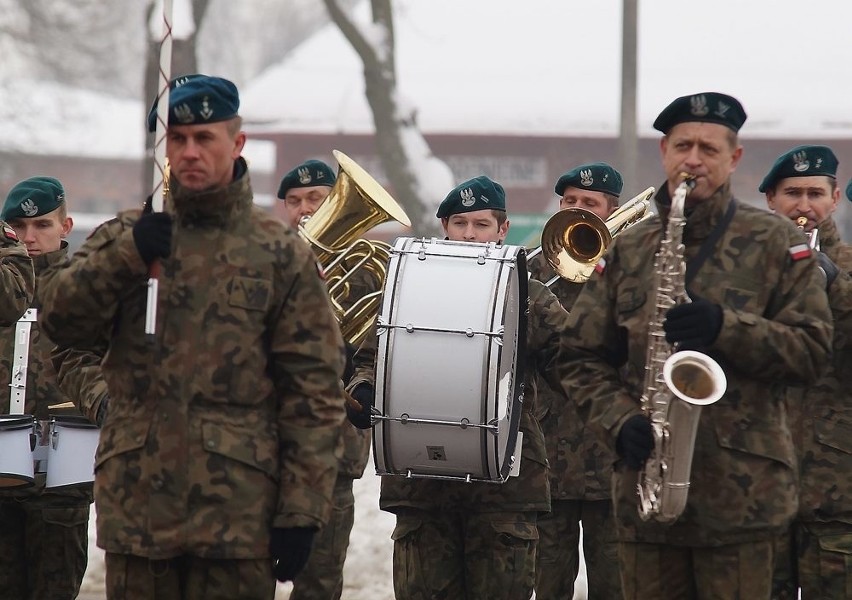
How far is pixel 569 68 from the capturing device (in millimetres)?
30219

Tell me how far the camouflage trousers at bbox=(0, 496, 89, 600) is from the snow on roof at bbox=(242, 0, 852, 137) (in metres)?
20.5

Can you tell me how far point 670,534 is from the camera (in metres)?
5.55

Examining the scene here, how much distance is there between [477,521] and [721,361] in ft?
7.41

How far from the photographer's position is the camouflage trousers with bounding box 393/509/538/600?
24.4ft

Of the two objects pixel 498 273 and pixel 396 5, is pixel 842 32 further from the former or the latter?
pixel 498 273

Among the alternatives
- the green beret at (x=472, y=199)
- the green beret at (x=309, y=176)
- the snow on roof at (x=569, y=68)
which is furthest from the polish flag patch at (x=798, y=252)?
the snow on roof at (x=569, y=68)

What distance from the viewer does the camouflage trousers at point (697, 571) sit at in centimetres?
549

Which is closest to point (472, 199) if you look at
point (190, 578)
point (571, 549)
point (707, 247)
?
point (571, 549)

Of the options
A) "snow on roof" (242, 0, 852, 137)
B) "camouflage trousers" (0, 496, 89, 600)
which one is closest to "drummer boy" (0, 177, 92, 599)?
"camouflage trousers" (0, 496, 89, 600)

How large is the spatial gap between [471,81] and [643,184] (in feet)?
11.7

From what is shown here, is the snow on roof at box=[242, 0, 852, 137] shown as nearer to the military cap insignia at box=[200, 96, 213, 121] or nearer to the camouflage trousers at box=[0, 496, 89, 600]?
the camouflage trousers at box=[0, 496, 89, 600]

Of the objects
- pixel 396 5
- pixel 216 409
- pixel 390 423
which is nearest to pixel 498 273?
pixel 390 423

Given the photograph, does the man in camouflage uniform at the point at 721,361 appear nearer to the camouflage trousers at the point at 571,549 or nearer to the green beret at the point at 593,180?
the camouflage trousers at the point at 571,549

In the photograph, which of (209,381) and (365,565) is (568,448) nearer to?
(365,565)
